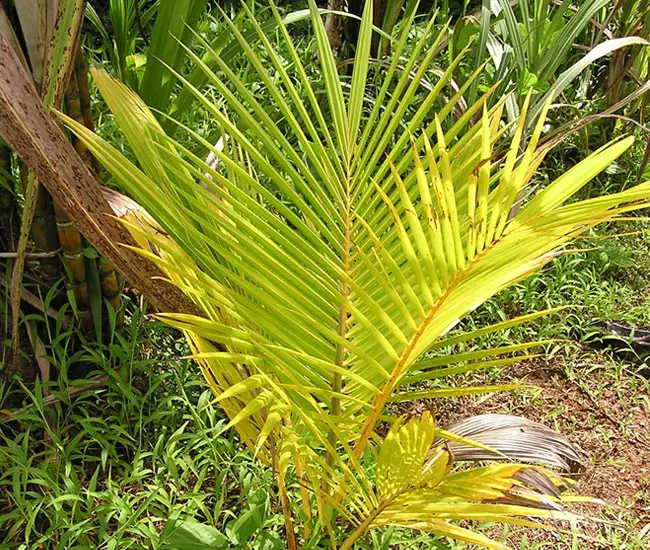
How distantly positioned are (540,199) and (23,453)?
1.06 metres

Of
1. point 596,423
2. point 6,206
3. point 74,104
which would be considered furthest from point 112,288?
point 596,423

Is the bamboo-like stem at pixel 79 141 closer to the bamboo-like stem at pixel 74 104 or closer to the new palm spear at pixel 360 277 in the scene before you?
the bamboo-like stem at pixel 74 104

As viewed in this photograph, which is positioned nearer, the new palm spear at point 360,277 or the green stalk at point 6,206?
the new palm spear at point 360,277

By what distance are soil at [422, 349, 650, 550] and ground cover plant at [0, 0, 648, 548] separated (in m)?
0.03

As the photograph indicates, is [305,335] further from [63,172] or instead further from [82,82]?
[82,82]

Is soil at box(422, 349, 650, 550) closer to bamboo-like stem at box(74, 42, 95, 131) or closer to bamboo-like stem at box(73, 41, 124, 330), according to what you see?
bamboo-like stem at box(73, 41, 124, 330)

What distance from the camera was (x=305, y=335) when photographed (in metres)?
0.98

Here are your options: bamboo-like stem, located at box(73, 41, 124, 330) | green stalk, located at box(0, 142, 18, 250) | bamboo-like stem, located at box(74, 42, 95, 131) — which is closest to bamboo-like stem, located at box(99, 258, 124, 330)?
bamboo-like stem, located at box(73, 41, 124, 330)

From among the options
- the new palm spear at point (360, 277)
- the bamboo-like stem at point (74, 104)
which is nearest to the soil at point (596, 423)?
the new palm spear at point (360, 277)

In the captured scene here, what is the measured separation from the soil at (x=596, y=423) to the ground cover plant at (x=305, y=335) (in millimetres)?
29

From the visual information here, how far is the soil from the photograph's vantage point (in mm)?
1585

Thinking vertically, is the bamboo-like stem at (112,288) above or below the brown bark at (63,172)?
below

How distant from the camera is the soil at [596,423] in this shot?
5.20 feet

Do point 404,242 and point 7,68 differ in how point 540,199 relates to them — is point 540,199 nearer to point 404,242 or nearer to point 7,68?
point 404,242
